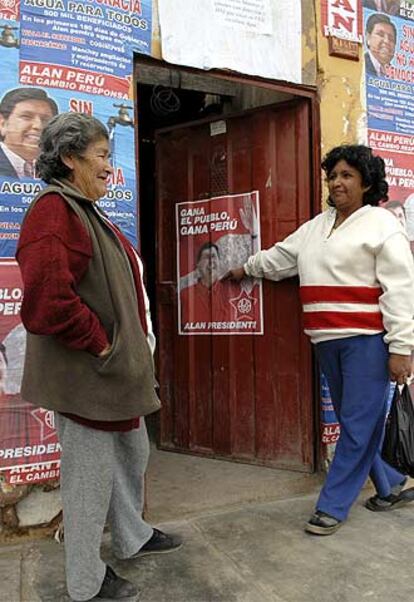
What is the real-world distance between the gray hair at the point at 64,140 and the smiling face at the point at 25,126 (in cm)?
61

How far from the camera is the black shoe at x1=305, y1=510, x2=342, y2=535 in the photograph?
3067 millimetres

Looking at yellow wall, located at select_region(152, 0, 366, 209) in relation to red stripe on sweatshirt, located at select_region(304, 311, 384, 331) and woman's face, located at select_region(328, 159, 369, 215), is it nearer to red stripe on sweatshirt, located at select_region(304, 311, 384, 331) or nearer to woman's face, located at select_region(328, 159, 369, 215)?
woman's face, located at select_region(328, 159, 369, 215)

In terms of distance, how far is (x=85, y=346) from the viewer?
7.07 feet

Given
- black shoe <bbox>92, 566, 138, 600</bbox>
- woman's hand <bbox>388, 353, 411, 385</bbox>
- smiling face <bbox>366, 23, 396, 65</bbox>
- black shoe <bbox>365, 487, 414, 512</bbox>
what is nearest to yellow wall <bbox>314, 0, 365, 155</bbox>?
smiling face <bbox>366, 23, 396, 65</bbox>

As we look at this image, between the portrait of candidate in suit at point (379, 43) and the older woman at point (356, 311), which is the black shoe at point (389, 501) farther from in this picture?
the portrait of candidate in suit at point (379, 43)

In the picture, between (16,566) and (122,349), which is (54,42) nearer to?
(122,349)

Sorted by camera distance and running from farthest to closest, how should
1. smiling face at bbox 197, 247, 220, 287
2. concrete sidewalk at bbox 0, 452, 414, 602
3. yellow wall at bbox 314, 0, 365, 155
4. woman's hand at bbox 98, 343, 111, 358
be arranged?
smiling face at bbox 197, 247, 220, 287 < yellow wall at bbox 314, 0, 365, 155 < concrete sidewalk at bbox 0, 452, 414, 602 < woman's hand at bbox 98, 343, 111, 358

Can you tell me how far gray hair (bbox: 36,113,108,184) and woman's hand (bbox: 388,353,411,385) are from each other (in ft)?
5.72

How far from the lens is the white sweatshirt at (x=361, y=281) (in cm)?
305

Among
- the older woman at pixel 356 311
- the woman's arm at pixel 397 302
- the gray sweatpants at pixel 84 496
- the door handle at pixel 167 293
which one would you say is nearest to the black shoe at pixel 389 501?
the older woman at pixel 356 311

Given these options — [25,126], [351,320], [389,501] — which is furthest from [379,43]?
[389,501]

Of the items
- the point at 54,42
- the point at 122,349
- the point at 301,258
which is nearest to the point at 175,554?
the point at 122,349

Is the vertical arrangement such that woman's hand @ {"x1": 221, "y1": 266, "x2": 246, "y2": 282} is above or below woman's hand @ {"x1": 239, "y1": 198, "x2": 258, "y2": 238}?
below

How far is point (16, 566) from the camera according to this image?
8.86ft
